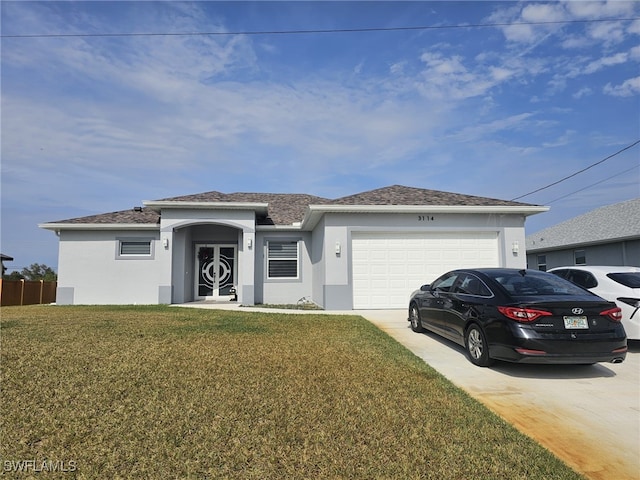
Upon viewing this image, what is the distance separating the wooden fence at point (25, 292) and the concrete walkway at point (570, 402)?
58.6 feet

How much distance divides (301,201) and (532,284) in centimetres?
1470

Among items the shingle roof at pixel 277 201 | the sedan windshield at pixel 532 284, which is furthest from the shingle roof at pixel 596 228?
the sedan windshield at pixel 532 284

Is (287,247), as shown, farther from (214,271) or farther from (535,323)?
(535,323)

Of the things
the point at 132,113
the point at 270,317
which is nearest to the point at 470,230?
the point at 270,317

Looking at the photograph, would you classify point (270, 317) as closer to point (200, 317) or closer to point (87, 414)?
point (200, 317)

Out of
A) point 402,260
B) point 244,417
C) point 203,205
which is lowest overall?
point 244,417

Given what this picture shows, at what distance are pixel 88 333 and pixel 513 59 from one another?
48.3 feet

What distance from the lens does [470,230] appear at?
Answer: 41.1ft

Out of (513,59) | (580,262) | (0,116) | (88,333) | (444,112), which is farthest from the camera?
(580,262)

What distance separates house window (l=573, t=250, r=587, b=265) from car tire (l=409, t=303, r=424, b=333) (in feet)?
53.7

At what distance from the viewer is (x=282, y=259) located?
1524cm

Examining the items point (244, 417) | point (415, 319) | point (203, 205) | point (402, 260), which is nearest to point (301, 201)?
point (203, 205)

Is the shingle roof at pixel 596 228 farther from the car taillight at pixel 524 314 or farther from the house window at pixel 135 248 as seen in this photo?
the house window at pixel 135 248

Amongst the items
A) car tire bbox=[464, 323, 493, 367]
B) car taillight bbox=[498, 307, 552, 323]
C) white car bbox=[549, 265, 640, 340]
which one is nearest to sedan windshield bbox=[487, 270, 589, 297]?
car taillight bbox=[498, 307, 552, 323]
